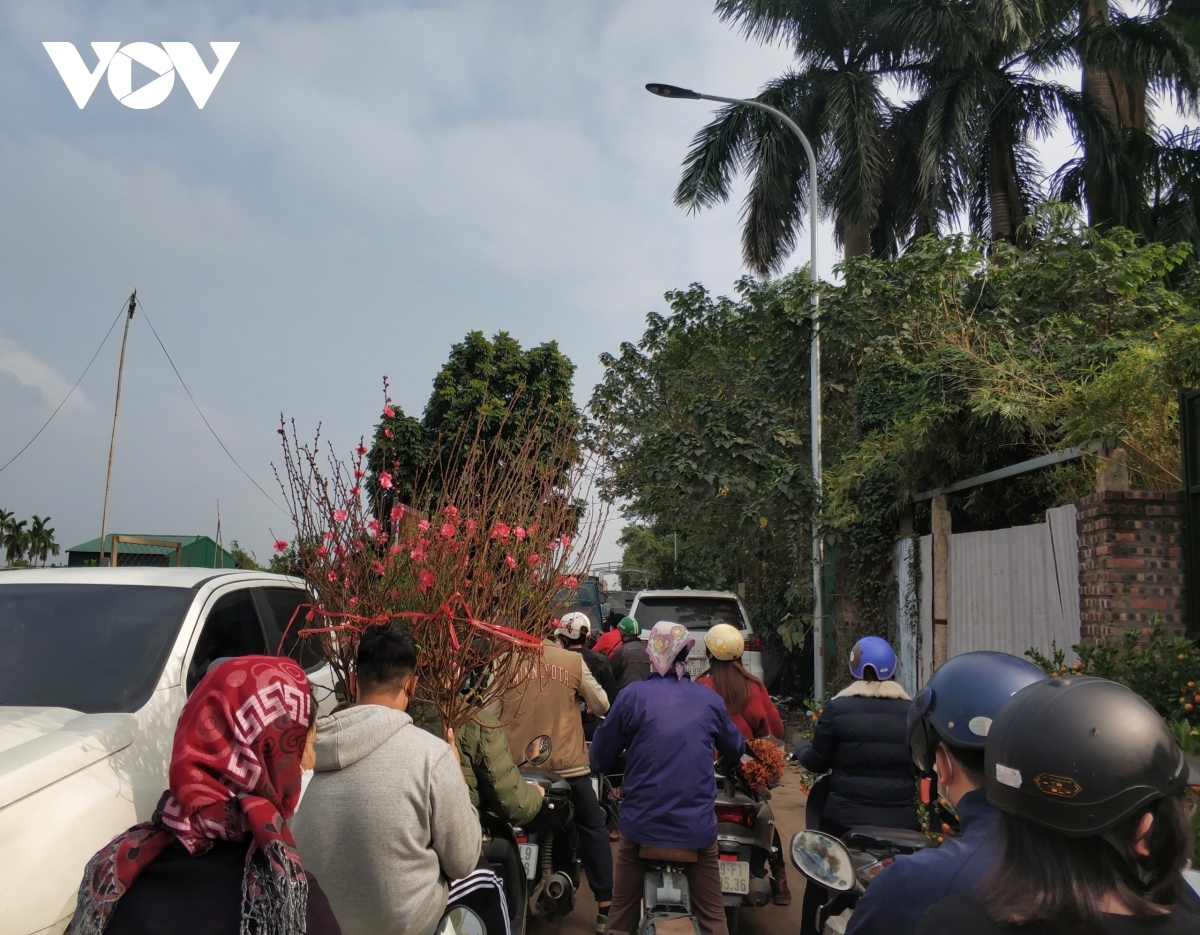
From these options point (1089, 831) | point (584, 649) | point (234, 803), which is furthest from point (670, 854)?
point (584, 649)

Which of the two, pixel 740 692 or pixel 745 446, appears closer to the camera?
pixel 740 692

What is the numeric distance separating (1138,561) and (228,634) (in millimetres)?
5396

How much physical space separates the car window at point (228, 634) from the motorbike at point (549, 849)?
4.85ft

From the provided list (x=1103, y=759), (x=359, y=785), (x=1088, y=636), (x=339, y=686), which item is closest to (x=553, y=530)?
(x=339, y=686)

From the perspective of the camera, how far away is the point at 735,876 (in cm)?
486

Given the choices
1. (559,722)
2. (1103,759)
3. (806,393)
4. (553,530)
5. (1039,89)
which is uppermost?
(1039,89)

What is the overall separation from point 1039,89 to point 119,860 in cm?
2461

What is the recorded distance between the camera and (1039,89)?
2205 centimetres

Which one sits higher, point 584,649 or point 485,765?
point 584,649

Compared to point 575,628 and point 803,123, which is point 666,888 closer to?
point 575,628

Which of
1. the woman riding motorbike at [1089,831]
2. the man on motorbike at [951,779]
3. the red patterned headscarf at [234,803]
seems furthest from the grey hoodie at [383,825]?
the woman riding motorbike at [1089,831]

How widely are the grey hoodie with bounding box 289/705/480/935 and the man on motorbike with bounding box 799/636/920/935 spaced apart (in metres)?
1.99

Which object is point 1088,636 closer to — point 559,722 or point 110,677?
point 559,722

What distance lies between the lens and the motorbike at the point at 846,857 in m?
2.89
